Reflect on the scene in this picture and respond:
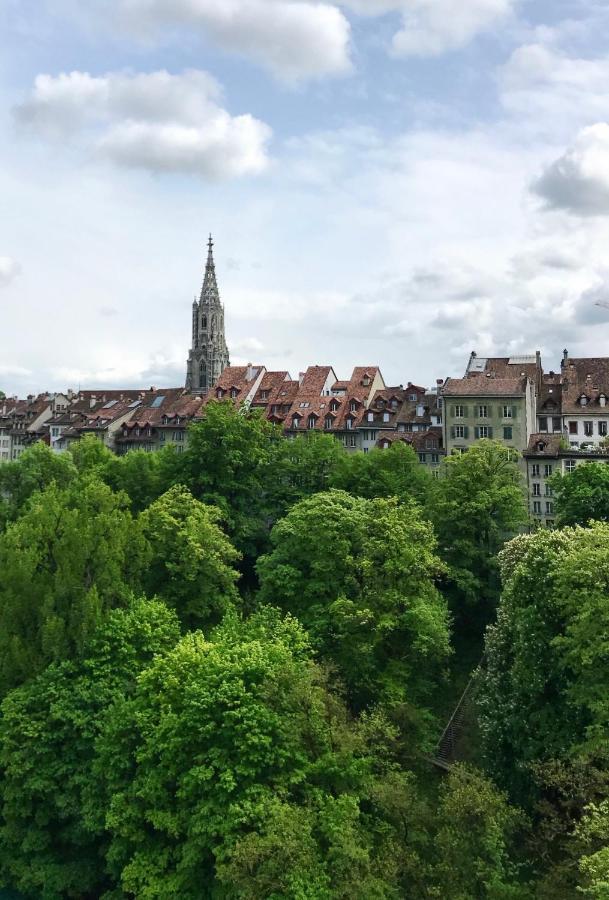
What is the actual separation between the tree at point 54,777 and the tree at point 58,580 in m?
1.62

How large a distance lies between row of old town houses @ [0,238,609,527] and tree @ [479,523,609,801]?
31990 mm

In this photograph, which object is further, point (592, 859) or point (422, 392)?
point (422, 392)

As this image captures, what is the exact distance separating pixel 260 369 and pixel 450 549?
59.2m

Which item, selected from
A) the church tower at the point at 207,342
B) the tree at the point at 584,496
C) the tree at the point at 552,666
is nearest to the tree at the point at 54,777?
the tree at the point at 552,666

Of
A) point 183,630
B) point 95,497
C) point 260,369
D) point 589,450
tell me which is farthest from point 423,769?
point 260,369

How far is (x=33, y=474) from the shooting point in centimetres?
8000

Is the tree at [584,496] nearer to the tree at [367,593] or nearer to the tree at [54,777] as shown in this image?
the tree at [367,593]

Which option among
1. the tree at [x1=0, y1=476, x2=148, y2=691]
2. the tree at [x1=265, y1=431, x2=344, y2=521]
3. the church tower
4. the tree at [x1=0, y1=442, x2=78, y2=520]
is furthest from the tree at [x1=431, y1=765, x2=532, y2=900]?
the church tower

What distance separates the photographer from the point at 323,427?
99.0m

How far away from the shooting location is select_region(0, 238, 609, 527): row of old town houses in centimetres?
8106

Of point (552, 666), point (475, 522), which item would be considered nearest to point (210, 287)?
point (475, 522)

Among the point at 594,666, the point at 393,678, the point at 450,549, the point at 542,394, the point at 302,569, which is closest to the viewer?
the point at 594,666

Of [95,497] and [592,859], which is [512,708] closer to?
[592,859]

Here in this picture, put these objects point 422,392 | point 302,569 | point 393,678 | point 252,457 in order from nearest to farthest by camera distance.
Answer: point 393,678, point 302,569, point 252,457, point 422,392
